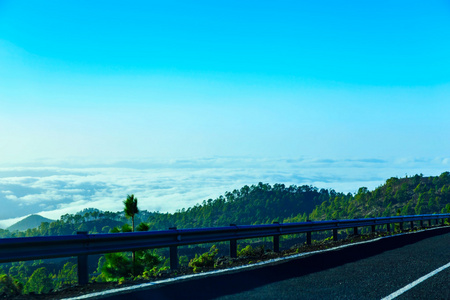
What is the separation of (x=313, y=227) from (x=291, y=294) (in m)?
8.43

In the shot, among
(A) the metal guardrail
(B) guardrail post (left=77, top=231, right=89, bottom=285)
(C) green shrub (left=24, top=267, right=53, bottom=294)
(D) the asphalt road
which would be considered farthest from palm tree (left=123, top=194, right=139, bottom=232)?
(B) guardrail post (left=77, top=231, right=89, bottom=285)

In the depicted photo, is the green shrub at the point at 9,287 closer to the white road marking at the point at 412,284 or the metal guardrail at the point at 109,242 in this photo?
the metal guardrail at the point at 109,242

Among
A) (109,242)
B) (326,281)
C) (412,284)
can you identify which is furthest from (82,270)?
(412,284)

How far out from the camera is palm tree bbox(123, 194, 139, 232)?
24.8 m

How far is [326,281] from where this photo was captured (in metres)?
7.84

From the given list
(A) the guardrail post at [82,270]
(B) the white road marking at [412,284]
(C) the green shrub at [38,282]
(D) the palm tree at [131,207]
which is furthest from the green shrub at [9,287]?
(D) the palm tree at [131,207]

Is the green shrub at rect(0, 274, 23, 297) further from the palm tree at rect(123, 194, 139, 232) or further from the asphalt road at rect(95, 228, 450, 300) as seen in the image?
the palm tree at rect(123, 194, 139, 232)

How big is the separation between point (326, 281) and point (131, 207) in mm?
18526

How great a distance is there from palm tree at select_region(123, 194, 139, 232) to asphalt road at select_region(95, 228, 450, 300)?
15.2 m

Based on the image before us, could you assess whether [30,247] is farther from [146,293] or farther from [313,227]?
[313,227]

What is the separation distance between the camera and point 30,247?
6.91 m

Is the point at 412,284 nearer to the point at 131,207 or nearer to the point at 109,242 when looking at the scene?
the point at 109,242

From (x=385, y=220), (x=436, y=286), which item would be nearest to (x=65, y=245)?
(x=436, y=286)

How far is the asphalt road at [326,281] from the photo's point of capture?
673 cm
